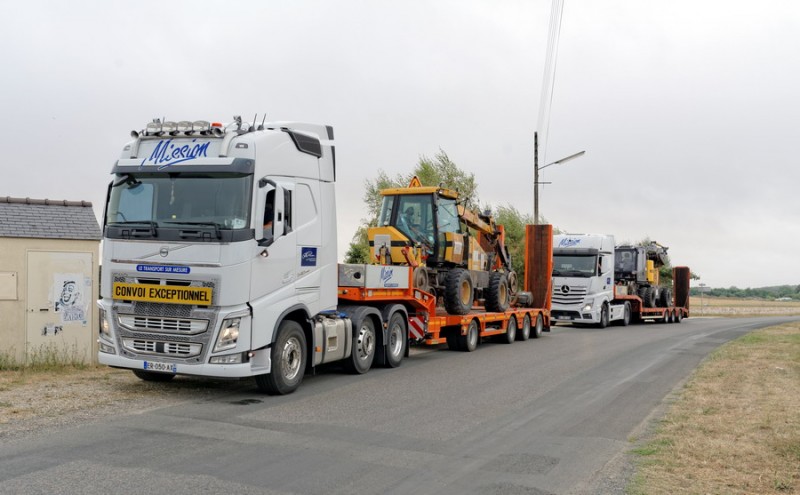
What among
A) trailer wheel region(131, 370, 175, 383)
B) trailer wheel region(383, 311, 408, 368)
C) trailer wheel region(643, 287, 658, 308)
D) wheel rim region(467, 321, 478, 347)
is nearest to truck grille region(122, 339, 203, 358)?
trailer wheel region(131, 370, 175, 383)

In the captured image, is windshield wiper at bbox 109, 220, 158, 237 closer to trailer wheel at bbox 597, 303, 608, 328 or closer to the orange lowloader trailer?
the orange lowloader trailer

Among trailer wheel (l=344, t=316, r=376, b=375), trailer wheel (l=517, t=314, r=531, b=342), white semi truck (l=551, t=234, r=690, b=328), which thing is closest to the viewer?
trailer wheel (l=344, t=316, r=376, b=375)

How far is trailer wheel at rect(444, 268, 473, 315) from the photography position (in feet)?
57.2

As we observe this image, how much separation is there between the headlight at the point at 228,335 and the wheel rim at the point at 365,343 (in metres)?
3.52

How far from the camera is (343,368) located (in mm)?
13555

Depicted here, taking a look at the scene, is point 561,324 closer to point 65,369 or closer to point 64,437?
point 65,369

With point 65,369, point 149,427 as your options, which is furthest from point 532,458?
point 65,369

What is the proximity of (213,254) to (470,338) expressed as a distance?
953 centimetres

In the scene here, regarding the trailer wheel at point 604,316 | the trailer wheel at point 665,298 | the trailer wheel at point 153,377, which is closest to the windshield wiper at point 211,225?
the trailer wheel at point 153,377

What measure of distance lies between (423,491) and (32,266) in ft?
31.2

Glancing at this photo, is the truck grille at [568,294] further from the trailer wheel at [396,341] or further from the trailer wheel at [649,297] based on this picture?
the trailer wheel at [396,341]

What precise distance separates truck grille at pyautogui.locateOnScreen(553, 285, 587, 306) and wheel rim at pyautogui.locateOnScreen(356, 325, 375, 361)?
55.9ft

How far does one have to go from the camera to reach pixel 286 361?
35.2 feet

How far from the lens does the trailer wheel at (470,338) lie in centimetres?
1775
